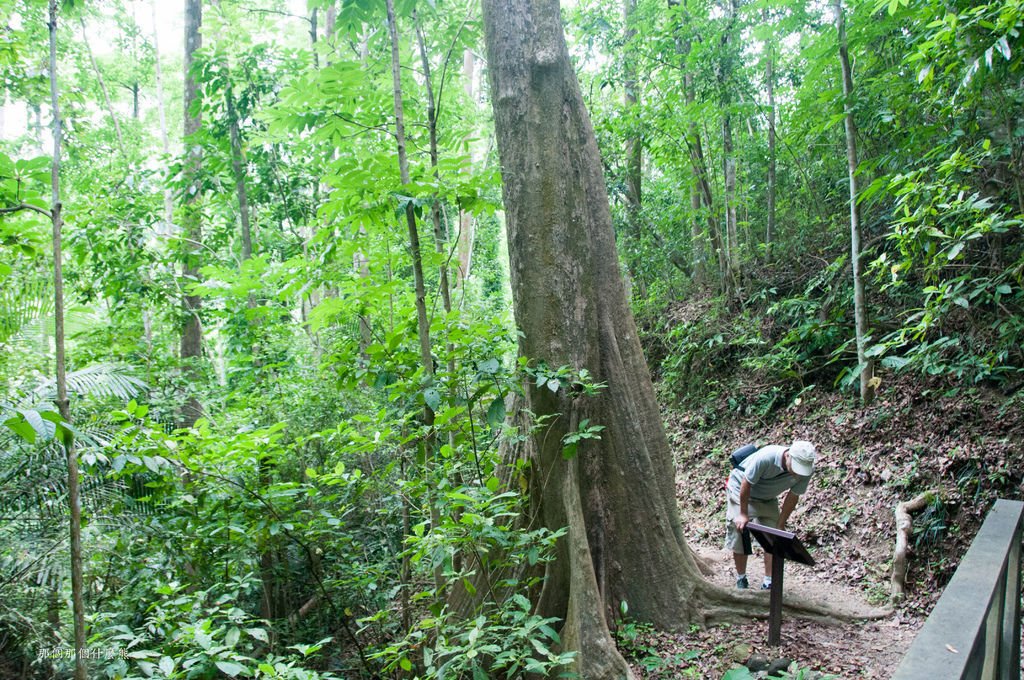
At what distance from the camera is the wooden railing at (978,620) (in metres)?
1.00

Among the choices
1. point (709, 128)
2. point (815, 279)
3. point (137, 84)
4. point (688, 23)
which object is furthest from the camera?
point (137, 84)

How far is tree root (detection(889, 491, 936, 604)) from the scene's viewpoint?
505cm

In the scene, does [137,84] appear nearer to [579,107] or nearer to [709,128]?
[709,128]

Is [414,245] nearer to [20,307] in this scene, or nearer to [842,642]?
[20,307]

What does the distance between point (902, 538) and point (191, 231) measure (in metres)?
9.30

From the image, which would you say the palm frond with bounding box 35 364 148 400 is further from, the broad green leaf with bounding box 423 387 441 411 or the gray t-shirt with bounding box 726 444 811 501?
the gray t-shirt with bounding box 726 444 811 501

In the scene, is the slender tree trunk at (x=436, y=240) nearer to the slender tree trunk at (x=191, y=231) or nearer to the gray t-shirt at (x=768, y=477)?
the gray t-shirt at (x=768, y=477)

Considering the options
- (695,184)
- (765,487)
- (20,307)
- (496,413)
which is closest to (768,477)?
(765,487)

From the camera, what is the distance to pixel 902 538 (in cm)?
525

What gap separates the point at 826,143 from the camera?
9273 mm

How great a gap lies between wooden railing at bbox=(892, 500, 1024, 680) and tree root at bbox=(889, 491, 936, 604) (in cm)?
330

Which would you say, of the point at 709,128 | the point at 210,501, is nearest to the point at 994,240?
the point at 709,128

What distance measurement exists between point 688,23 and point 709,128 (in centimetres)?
180

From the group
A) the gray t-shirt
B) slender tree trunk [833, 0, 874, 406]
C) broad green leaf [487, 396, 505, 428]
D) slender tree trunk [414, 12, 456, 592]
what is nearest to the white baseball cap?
the gray t-shirt
